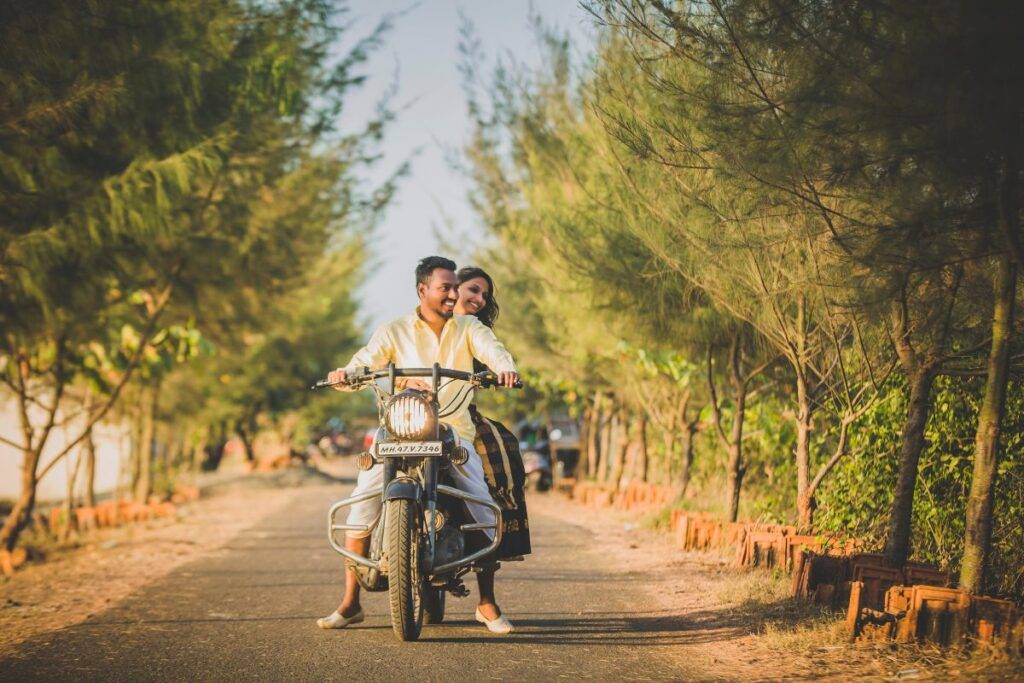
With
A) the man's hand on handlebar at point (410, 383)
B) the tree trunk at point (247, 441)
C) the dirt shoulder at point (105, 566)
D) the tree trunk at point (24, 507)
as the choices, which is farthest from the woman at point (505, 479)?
the tree trunk at point (247, 441)

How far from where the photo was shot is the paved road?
559 centimetres

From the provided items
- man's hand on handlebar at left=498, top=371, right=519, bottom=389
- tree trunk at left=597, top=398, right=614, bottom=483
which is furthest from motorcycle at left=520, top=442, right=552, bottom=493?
man's hand on handlebar at left=498, top=371, right=519, bottom=389

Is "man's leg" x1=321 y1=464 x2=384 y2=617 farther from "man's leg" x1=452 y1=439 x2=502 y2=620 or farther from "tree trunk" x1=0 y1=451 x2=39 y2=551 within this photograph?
"tree trunk" x1=0 y1=451 x2=39 y2=551

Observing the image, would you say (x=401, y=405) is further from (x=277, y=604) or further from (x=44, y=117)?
(x=44, y=117)

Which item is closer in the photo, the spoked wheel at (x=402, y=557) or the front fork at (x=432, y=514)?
the spoked wheel at (x=402, y=557)

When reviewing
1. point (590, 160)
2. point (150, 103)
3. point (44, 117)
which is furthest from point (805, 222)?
point (150, 103)

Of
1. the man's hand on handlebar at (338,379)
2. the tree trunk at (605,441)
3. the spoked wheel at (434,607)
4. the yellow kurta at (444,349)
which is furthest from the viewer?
the tree trunk at (605,441)

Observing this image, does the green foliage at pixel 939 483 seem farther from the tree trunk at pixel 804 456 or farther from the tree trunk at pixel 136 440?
the tree trunk at pixel 136 440

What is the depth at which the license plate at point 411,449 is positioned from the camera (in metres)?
6.02

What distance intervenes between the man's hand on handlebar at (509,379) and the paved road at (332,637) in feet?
4.60

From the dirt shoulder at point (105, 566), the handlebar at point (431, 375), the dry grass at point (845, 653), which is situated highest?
the handlebar at point (431, 375)

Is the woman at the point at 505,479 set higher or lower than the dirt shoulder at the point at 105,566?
higher

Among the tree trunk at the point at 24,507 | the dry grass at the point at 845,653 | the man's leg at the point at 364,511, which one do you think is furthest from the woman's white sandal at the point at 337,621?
the tree trunk at the point at 24,507

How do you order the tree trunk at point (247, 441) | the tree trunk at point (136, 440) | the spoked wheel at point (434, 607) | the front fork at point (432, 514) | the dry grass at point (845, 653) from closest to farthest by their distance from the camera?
the dry grass at point (845, 653)
the front fork at point (432, 514)
the spoked wheel at point (434, 607)
the tree trunk at point (136, 440)
the tree trunk at point (247, 441)
